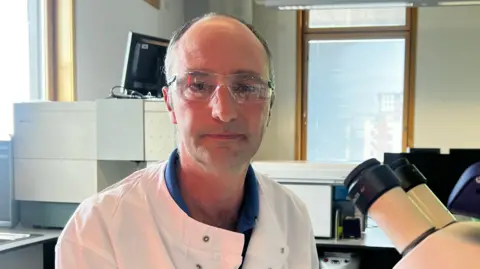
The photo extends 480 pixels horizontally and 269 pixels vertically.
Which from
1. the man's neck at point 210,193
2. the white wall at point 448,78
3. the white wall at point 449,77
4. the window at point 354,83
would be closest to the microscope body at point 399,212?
the man's neck at point 210,193

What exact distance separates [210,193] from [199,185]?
3 centimetres

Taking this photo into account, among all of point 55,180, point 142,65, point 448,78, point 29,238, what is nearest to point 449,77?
point 448,78

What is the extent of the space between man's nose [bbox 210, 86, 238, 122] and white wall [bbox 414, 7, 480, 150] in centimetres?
478

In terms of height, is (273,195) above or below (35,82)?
below

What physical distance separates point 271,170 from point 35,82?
1493 mm

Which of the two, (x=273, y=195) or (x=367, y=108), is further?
(x=367, y=108)

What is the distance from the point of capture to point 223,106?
33.7 inches

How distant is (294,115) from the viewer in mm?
5512

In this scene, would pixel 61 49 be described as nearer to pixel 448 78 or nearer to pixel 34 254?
pixel 34 254

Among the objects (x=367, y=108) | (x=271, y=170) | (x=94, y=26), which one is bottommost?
(x=271, y=170)

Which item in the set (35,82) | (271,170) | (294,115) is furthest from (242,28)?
(294,115)

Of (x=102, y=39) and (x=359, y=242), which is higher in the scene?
(x=102, y=39)

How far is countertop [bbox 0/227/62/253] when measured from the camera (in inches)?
78.5

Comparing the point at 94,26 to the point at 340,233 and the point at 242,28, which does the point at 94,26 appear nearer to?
the point at 340,233
